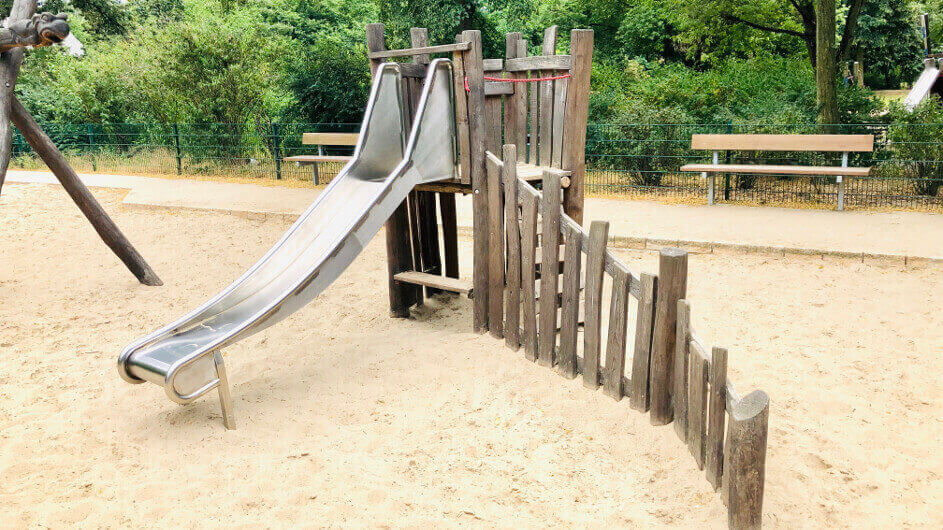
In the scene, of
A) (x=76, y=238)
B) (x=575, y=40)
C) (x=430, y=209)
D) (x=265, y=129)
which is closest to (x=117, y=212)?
(x=76, y=238)

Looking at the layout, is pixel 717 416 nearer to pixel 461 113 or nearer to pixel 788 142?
pixel 461 113

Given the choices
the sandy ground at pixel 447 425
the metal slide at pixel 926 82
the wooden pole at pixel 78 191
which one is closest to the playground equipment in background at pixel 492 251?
the sandy ground at pixel 447 425

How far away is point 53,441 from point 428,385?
213 cm

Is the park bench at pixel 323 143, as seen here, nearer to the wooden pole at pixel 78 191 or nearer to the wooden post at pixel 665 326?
the wooden pole at pixel 78 191

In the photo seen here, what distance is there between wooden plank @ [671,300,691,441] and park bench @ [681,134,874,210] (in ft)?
22.2

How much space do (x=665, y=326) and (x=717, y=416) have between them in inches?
24.6

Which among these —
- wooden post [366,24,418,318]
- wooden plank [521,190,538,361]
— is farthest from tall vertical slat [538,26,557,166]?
wooden post [366,24,418,318]

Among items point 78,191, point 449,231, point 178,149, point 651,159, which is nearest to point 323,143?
point 178,149

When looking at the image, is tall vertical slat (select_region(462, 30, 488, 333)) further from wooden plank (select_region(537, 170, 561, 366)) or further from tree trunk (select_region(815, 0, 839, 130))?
tree trunk (select_region(815, 0, 839, 130))

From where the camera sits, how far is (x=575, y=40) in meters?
5.03

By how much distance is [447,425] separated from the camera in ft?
13.6

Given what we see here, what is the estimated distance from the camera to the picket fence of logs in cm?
299

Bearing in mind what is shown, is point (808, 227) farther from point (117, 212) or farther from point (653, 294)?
point (117, 212)

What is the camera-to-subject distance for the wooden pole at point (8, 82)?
632 cm
